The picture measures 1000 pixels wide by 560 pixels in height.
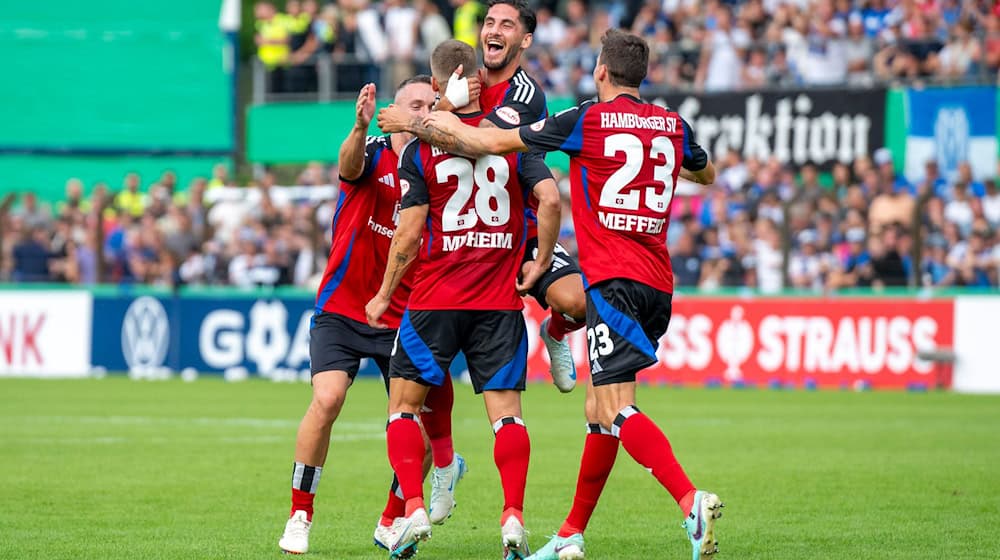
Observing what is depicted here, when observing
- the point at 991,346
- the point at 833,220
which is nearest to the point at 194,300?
the point at 833,220

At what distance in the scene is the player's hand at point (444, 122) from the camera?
314 inches

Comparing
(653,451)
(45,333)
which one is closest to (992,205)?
(45,333)

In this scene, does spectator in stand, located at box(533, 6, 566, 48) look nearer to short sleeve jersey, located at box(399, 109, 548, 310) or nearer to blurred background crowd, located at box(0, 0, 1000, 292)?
blurred background crowd, located at box(0, 0, 1000, 292)

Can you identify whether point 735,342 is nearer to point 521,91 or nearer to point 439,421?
point 439,421

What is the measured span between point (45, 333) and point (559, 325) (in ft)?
56.4

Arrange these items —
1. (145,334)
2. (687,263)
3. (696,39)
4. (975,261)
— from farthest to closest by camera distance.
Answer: (696,39)
(145,334)
(687,263)
(975,261)

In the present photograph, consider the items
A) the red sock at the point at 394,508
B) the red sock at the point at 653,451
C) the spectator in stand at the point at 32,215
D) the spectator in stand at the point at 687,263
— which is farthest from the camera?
the spectator in stand at the point at 32,215

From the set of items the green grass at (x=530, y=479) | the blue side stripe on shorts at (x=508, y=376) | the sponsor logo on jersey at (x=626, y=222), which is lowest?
the green grass at (x=530, y=479)

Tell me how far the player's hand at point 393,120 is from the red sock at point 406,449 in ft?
4.53

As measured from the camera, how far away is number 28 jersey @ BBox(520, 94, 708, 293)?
25.9ft

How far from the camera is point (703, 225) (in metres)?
23.4

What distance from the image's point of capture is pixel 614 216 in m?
7.95

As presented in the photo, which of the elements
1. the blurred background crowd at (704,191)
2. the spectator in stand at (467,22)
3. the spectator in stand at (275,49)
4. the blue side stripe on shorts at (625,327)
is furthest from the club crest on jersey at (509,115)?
the spectator in stand at (275,49)

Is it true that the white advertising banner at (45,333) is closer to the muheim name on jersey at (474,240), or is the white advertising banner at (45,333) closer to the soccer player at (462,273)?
the soccer player at (462,273)
